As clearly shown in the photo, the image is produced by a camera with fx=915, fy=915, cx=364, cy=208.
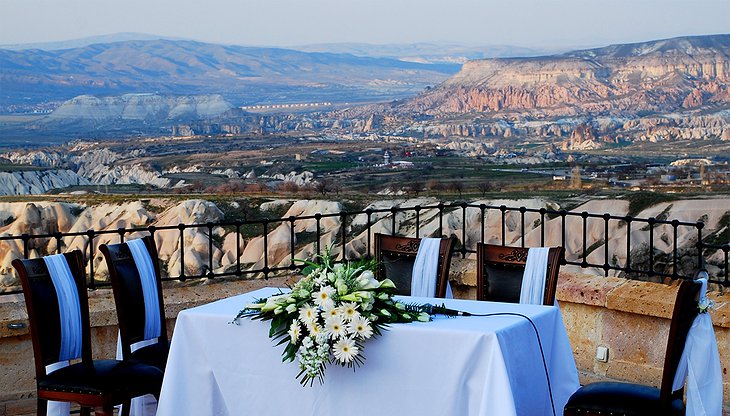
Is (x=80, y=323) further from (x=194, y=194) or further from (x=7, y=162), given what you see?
(x=7, y=162)

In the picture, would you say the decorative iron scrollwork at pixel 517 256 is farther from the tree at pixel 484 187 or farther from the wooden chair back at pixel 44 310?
the tree at pixel 484 187

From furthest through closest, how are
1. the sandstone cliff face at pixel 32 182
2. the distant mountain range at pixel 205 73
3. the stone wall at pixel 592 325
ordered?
the distant mountain range at pixel 205 73
the sandstone cliff face at pixel 32 182
the stone wall at pixel 592 325

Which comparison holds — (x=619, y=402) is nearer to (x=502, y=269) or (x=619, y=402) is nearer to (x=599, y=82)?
(x=502, y=269)

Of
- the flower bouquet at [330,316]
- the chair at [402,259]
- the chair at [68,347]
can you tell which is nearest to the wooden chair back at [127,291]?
the chair at [68,347]

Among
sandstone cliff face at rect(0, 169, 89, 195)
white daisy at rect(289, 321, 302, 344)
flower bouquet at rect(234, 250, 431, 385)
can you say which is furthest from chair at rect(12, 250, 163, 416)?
sandstone cliff face at rect(0, 169, 89, 195)

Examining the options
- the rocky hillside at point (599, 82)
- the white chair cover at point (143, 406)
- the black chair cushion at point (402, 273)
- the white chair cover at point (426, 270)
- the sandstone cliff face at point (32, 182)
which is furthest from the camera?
the sandstone cliff face at point (32, 182)

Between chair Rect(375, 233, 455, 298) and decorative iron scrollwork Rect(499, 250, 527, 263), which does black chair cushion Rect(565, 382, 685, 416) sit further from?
chair Rect(375, 233, 455, 298)
